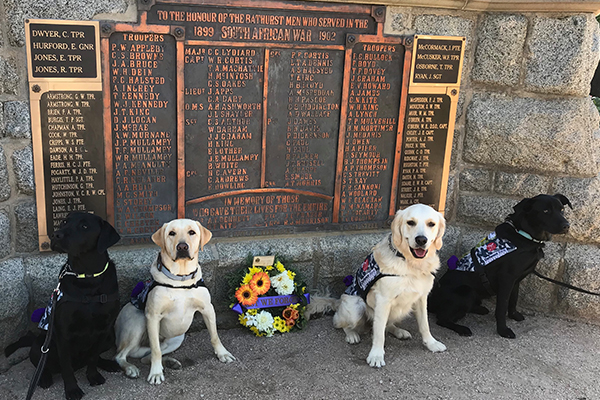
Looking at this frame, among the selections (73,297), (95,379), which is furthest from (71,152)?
(95,379)

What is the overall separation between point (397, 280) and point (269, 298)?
1.24m

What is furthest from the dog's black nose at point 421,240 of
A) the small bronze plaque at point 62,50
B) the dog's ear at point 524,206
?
the small bronze plaque at point 62,50

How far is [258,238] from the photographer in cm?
540

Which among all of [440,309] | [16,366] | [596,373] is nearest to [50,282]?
[16,366]

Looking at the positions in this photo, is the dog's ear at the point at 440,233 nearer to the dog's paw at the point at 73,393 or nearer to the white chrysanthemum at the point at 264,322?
the white chrysanthemum at the point at 264,322

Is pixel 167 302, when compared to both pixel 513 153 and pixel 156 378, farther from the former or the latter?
pixel 513 153

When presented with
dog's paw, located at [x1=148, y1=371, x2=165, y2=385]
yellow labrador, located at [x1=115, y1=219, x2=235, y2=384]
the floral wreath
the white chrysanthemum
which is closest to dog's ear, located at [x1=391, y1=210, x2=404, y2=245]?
the floral wreath

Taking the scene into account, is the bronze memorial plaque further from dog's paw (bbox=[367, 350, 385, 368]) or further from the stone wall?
dog's paw (bbox=[367, 350, 385, 368])

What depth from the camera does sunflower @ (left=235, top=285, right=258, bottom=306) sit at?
200 inches

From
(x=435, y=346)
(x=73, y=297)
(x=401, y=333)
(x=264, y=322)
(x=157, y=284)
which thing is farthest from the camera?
(x=401, y=333)

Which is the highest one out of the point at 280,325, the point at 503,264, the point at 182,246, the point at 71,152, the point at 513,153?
the point at 513,153

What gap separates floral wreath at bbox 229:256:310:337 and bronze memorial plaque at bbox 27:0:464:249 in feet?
1.40

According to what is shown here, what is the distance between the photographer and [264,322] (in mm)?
5047

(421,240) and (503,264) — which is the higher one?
(421,240)
